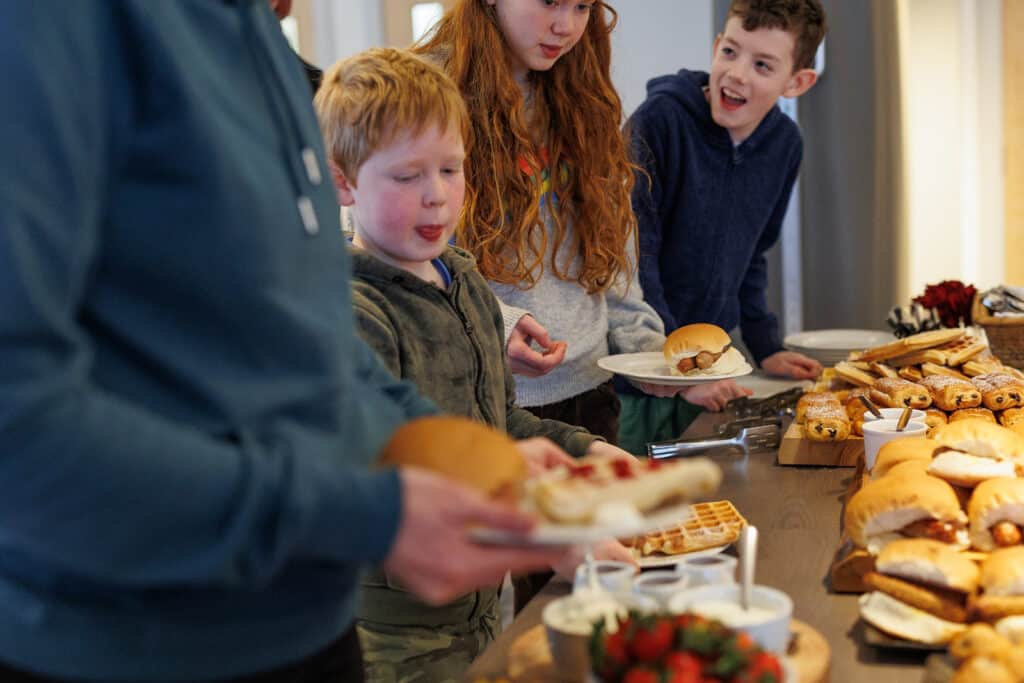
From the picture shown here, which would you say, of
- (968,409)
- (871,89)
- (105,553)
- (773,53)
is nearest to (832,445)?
(968,409)

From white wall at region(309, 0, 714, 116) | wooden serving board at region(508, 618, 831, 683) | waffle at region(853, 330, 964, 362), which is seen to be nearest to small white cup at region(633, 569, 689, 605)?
wooden serving board at region(508, 618, 831, 683)

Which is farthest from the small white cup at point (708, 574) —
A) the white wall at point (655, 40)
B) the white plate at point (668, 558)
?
the white wall at point (655, 40)

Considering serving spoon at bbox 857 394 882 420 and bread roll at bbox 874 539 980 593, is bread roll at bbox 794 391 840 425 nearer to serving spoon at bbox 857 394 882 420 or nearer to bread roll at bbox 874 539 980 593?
serving spoon at bbox 857 394 882 420

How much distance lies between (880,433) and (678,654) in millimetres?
1060

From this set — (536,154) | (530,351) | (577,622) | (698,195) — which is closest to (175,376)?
(577,622)

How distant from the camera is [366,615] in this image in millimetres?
1665

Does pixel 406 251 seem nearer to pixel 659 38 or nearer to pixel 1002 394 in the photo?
pixel 1002 394

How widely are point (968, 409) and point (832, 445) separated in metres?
0.26

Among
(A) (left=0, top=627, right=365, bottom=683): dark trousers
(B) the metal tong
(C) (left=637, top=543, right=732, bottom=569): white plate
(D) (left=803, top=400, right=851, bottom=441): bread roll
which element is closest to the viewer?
(A) (left=0, top=627, right=365, bottom=683): dark trousers

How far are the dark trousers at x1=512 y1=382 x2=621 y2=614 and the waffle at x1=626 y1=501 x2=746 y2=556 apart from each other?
31.8 inches

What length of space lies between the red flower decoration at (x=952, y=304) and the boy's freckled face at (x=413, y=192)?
1845 mm

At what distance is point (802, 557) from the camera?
1621mm

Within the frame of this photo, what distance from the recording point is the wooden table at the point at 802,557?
1258 millimetres

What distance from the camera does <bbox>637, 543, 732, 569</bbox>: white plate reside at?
1.57 m
